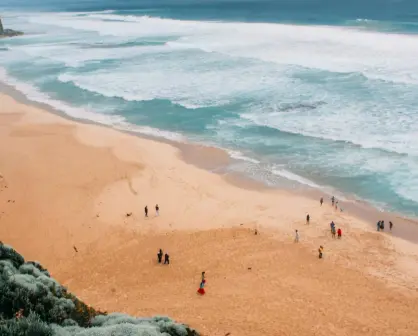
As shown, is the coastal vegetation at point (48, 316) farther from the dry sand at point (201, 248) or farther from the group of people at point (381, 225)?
the group of people at point (381, 225)

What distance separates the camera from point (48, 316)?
10367mm

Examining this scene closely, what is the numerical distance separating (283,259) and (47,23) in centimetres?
10960

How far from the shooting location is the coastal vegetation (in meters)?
9.36

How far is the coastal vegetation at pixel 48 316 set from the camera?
30.7 feet

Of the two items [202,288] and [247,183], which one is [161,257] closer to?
[202,288]

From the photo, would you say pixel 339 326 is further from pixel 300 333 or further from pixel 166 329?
pixel 166 329

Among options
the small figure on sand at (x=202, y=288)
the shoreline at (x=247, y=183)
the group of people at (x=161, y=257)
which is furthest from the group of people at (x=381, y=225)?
the group of people at (x=161, y=257)

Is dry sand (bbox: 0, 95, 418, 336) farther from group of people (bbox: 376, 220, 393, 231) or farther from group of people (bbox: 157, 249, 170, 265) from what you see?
group of people (bbox: 376, 220, 393, 231)

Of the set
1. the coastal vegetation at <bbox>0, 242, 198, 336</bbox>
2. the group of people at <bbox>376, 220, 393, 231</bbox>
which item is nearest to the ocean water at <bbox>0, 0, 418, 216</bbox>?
the group of people at <bbox>376, 220, 393, 231</bbox>

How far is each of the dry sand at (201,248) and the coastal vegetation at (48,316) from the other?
471 centimetres

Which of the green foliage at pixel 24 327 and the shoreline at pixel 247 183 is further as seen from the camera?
the shoreline at pixel 247 183

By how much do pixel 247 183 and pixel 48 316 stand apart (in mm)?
17135

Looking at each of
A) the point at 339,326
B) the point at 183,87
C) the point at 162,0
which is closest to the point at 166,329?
the point at 339,326

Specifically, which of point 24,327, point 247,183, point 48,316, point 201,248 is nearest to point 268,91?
point 247,183
